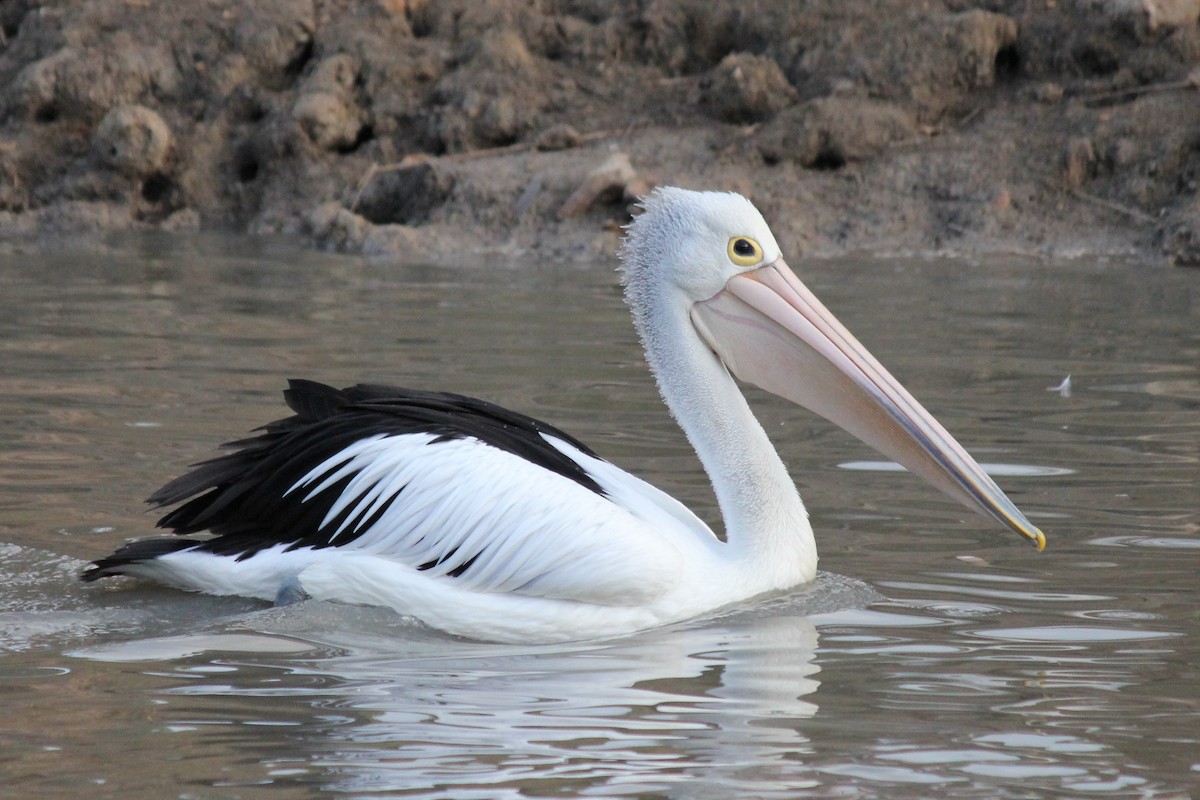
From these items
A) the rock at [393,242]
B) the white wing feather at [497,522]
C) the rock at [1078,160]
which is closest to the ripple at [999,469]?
the white wing feather at [497,522]

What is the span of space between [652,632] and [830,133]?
25.0 feet

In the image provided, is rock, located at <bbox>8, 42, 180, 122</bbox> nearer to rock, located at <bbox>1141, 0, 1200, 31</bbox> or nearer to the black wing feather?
rock, located at <bbox>1141, 0, 1200, 31</bbox>

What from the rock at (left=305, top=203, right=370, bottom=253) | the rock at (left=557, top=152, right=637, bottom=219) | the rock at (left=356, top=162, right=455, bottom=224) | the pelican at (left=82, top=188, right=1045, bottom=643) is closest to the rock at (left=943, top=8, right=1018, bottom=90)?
the rock at (left=557, top=152, right=637, bottom=219)

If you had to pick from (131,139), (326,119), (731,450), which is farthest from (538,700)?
(131,139)

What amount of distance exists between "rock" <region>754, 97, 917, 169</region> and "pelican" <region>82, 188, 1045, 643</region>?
6685 mm

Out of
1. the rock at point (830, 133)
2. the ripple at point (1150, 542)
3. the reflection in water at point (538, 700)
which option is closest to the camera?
the reflection in water at point (538, 700)

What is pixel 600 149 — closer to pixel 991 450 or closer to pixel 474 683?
pixel 991 450

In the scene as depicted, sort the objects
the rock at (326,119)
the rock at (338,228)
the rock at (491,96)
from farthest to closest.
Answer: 1. the rock at (326,119)
2. the rock at (491,96)
3. the rock at (338,228)

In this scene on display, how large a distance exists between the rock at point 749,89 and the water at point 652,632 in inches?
144

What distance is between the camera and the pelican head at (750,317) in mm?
4539

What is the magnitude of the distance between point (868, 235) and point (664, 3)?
9.39ft

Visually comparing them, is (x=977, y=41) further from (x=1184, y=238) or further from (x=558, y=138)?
(x=558, y=138)

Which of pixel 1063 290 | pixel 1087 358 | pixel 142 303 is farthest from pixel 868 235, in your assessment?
pixel 142 303

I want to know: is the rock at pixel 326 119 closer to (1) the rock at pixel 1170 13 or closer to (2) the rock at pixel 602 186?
(2) the rock at pixel 602 186
